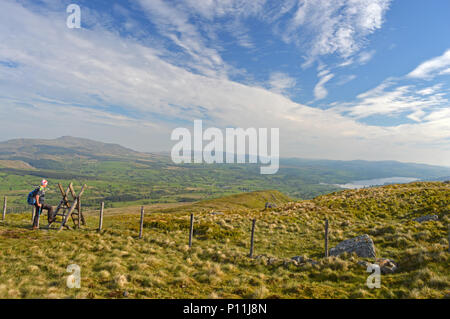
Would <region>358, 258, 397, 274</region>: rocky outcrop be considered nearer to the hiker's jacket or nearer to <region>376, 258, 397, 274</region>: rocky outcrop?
<region>376, 258, 397, 274</region>: rocky outcrop

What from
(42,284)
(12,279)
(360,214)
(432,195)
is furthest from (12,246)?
(432,195)

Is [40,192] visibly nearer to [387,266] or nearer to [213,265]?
[213,265]

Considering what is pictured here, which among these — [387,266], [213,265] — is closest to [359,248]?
[387,266]

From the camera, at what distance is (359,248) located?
15.8 m

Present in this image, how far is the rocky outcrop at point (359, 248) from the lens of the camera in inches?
600

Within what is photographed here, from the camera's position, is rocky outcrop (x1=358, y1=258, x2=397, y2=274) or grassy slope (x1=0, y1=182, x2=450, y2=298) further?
rocky outcrop (x1=358, y1=258, x2=397, y2=274)

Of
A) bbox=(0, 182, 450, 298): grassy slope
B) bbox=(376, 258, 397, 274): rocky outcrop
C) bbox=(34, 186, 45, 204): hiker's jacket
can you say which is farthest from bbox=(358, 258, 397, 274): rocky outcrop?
bbox=(34, 186, 45, 204): hiker's jacket

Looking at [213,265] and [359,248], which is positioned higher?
[359,248]

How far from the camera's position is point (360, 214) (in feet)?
104

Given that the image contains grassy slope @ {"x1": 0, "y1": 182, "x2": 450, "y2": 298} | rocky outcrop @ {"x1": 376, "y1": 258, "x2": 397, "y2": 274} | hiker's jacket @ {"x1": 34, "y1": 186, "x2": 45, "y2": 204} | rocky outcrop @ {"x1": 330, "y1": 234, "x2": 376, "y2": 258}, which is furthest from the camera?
hiker's jacket @ {"x1": 34, "y1": 186, "x2": 45, "y2": 204}

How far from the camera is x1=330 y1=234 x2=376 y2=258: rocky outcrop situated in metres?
15.2

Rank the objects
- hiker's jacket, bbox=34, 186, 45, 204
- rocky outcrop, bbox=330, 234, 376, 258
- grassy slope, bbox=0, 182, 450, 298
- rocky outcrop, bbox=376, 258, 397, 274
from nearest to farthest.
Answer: grassy slope, bbox=0, 182, 450, 298
rocky outcrop, bbox=376, 258, 397, 274
rocky outcrop, bbox=330, 234, 376, 258
hiker's jacket, bbox=34, 186, 45, 204
